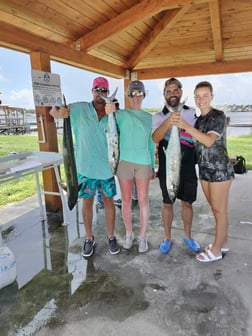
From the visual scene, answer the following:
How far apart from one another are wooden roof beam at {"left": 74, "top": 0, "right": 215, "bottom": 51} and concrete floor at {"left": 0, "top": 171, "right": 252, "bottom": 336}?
2492 mm

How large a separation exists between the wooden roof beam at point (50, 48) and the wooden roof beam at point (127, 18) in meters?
0.21

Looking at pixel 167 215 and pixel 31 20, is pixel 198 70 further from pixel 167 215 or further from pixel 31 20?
pixel 167 215

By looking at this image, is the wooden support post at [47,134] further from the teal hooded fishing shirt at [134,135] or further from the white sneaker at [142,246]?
the white sneaker at [142,246]

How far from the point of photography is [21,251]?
8.40ft

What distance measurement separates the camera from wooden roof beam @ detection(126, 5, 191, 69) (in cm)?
340

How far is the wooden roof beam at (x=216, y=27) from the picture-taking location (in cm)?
320

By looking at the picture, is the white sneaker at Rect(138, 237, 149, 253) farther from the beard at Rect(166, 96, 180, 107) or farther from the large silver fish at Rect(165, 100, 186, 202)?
the beard at Rect(166, 96, 180, 107)

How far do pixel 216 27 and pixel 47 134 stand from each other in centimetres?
282

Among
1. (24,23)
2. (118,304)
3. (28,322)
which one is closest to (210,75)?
(24,23)

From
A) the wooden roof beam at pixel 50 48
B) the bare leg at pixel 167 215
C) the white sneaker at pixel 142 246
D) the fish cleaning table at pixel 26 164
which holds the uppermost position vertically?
the wooden roof beam at pixel 50 48

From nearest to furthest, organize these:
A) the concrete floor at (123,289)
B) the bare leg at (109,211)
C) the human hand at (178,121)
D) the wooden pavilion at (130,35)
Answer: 1. the concrete floor at (123,289)
2. the human hand at (178,121)
3. the bare leg at (109,211)
4. the wooden pavilion at (130,35)

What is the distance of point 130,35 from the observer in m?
4.15

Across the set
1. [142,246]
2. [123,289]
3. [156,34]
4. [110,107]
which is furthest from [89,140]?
[156,34]

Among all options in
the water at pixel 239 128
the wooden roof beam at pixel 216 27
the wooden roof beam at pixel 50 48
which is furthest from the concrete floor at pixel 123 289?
the water at pixel 239 128
